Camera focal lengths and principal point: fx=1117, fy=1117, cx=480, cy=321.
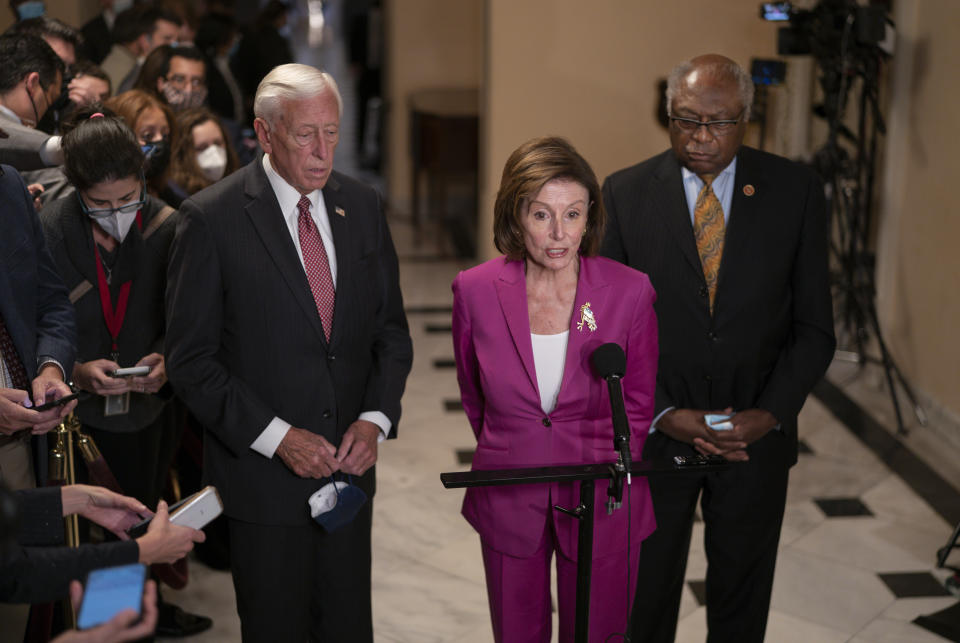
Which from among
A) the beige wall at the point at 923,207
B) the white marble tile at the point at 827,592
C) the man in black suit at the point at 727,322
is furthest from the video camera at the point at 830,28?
the man in black suit at the point at 727,322

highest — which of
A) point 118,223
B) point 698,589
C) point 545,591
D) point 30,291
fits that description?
point 118,223

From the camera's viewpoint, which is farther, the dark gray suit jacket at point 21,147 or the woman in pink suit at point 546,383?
the dark gray suit jacket at point 21,147

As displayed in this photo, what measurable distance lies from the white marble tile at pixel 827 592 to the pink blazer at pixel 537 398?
1.66 m

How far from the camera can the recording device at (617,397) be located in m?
2.29

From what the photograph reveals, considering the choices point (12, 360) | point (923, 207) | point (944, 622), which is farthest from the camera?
point (923, 207)

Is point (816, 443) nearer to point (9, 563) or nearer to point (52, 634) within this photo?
point (52, 634)

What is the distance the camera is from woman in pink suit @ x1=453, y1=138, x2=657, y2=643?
9.10 feet

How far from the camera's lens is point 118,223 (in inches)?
134

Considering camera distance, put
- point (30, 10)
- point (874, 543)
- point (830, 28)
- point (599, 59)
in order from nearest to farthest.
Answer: point (874, 543)
point (30, 10)
point (830, 28)
point (599, 59)

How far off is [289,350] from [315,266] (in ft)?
0.74

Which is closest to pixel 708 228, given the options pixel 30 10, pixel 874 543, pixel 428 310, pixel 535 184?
pixel 535 184

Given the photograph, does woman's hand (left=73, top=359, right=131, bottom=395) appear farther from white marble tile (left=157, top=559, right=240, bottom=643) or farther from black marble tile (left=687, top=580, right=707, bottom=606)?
black marble tile (left=687, top=580, right=707, bottom=606)

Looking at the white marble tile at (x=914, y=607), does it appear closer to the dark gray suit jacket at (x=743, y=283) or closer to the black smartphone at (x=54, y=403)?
the dark gray suit jacket at (x=743, y=283)

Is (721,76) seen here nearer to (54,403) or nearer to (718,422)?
(718,422)
